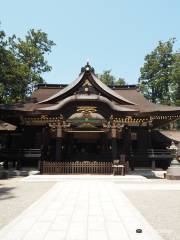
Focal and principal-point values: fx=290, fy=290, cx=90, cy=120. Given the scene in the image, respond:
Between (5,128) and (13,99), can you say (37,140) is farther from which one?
(13,99)

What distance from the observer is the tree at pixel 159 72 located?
51375 mm

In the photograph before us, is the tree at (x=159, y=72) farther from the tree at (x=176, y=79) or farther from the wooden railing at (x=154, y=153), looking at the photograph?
the wooden railing at (x=154, y=153)

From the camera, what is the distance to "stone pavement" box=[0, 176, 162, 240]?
5954 millimetres

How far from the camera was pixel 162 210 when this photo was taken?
8.84 meters

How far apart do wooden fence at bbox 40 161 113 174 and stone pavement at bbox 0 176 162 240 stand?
29.1 ft

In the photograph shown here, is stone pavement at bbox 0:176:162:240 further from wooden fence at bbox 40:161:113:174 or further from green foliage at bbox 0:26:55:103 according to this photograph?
green foliage at bbox 0:26:55:103

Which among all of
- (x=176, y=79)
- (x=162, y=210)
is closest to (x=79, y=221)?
(x=162, y=210)

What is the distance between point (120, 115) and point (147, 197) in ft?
32.4

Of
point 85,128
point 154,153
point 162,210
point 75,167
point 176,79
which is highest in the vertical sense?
point 176,79

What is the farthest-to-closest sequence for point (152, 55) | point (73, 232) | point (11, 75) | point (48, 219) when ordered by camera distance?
point (152, 55) < point (11, 75) < point (48, 219) < point (73, 232)

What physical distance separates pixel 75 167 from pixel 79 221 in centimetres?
1261

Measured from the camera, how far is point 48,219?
7.34 metres

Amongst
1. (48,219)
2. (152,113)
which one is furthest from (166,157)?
(48,219)

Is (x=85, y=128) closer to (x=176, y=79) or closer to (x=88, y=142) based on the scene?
(x=88, y=142)
